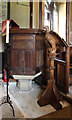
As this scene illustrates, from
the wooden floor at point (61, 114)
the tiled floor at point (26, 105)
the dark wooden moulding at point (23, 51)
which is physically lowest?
the tiled floor at point (26, 105)

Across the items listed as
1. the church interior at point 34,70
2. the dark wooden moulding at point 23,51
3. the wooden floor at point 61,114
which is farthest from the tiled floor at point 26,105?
the wooden floor at point 61,114

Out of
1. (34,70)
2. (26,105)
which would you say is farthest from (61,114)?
(34,70)

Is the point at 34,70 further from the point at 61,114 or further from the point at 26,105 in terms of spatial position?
the point at 61,114

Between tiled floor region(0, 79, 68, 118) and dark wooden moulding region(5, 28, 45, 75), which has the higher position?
dark wooden moulding region(5, 28, 45, 75)

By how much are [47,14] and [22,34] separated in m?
2.42

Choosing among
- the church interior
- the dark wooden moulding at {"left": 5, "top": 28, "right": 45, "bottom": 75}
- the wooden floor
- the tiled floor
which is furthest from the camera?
the dark wooden moulding at {"left": 5, "top": 28, "right": 45, "bottom": 75}

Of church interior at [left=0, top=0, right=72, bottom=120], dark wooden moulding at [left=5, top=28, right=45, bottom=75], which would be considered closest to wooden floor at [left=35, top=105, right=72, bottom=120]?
church interior at [left=0, top=0, right=72, bottom=120]

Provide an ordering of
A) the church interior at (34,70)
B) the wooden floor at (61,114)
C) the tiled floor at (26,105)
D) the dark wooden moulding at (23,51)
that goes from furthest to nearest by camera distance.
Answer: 1. the dark wooden moulding at (23,51)
2. the church interior at (34,70)
3. the tiled floor at (26,105)
4. the wooden floor at (61,114)

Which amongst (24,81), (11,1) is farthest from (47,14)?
(24,81)

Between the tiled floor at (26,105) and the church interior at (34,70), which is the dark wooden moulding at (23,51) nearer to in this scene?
the church interior at (34,70)

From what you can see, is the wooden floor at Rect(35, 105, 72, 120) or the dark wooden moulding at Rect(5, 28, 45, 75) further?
the dark wooden moulding at Rect(5, 28, 45, 75)

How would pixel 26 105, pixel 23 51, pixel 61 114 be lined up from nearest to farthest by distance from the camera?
pixel 61 114 → pixel 26 105 → pixel 23 51

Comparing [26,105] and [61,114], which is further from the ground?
[61,114]

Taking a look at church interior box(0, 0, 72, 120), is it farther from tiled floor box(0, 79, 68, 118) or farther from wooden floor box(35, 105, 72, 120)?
wooden floor box(35, 105, 72, 120)
